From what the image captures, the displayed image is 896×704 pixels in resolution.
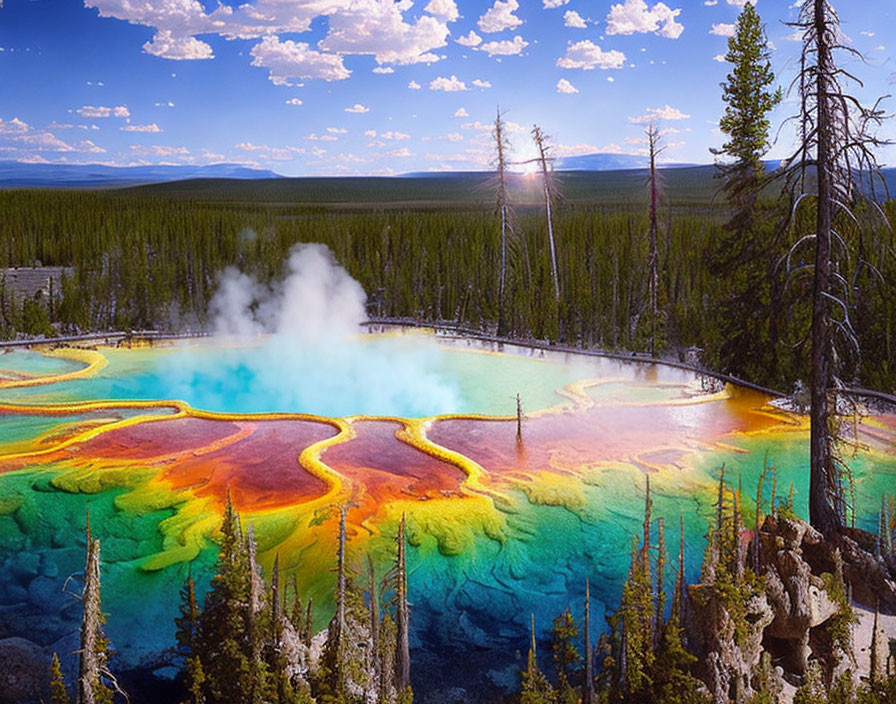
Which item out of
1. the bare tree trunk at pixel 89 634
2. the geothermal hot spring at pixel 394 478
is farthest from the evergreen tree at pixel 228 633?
the bare tree trunk at pixel 89 634

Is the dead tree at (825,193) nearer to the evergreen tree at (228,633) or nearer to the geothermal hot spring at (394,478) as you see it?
the geothermal hot spring at (394,478)

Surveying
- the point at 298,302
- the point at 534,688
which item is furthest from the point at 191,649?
the point at 298,302

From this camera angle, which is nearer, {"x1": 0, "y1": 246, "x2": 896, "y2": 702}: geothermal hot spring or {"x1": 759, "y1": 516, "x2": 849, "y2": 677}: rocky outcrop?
A: {"x1": 759, "y1": 516, "x2": 849, "y2": 677}: rocky outcrop

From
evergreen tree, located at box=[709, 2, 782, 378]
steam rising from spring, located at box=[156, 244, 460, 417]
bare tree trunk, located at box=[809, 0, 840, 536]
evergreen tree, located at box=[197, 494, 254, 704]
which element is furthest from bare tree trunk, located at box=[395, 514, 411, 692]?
evergreen tree, located at box=[709, 2, 782, 378]

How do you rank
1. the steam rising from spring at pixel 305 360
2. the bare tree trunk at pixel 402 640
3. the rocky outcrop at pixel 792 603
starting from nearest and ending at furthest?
the bare tree trunk at pixel 402 640
the rocky outcrop at pixel 792 603
the steam rising from spring at pixel 305 360

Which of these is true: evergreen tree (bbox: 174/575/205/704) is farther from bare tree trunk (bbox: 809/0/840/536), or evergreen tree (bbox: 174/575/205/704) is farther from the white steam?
the white steam

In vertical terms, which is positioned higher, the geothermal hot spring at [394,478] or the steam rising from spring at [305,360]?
the steam rising from spring at [305,360]
